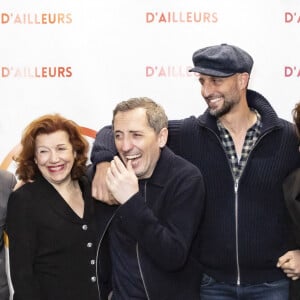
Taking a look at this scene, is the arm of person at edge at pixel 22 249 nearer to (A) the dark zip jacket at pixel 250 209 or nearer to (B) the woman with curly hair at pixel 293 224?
(A) the dark zip jacket at pixel 250 209

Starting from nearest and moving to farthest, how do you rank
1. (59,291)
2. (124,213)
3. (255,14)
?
(124,213) < (59,291) < (255,14)

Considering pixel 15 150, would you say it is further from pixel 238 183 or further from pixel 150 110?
pixel 238 183

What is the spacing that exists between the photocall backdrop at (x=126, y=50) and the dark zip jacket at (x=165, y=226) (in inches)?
26.2

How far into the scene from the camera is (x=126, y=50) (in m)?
2.37

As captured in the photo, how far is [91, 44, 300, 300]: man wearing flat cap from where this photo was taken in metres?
1.85

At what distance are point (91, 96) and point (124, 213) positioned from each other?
2.88ft

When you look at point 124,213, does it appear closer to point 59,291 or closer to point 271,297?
point 59,291

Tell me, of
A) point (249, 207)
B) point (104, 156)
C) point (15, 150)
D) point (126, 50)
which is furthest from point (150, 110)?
point (15, 150)

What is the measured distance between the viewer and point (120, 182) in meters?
1.64

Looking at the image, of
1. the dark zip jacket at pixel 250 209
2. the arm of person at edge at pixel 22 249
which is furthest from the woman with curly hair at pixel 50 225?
the dark zip jacket at pixel 250 209

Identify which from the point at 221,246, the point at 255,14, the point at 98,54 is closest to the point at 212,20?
the point at 255,14

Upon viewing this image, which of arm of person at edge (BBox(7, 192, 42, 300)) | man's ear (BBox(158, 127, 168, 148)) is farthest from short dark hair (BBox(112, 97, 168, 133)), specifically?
arm of person at edge (BBox(7, 192, 42, 300))

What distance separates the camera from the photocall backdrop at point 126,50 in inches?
92.5

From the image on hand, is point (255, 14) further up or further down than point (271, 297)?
further up
